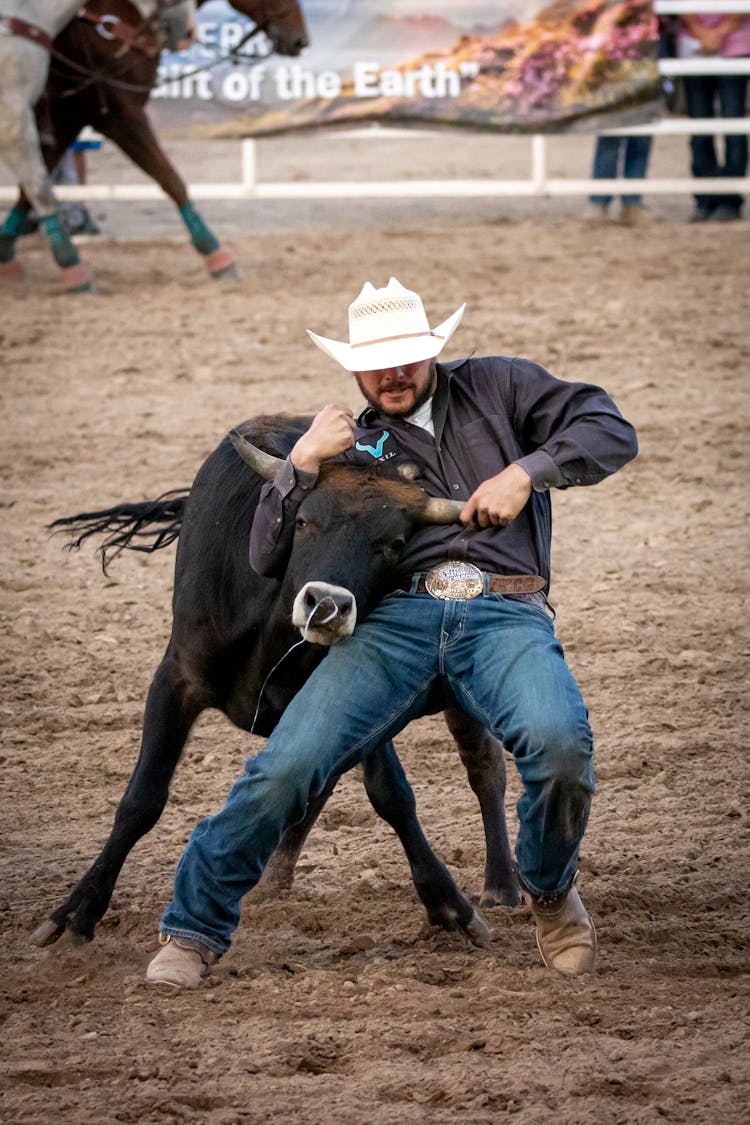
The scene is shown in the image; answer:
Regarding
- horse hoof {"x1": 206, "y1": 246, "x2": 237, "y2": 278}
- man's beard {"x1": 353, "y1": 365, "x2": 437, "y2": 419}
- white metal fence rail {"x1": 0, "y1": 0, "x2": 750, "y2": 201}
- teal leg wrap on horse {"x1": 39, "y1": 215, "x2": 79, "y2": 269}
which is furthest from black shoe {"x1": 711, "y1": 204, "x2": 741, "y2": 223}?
man's beard {"x1": 353, "y1": 365, "x2": 437, "y2": 419}

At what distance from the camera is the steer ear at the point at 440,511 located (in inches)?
150

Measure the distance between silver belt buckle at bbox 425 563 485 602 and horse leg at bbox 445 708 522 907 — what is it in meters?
0.75

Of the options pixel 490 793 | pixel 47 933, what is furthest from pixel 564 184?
pixel 47 933

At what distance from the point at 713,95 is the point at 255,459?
1125cm

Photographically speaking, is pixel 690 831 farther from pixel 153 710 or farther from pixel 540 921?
pixel 153 710

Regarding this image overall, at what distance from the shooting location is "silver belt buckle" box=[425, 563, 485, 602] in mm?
3811

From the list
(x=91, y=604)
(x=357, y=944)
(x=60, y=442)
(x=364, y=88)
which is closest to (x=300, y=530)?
(x=357, y=944)

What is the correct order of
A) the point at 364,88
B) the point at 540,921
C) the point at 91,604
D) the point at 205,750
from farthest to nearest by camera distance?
the point at 364,88
the point at 91,604
the point at 205,750
the point at 540,921

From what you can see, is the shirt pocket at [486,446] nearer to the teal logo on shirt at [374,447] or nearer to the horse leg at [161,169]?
the teal logo on shirt at [374,447]

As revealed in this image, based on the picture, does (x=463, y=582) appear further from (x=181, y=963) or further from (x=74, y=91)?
(x=74, y=91)

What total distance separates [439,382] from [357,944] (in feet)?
4.78

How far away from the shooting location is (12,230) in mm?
11445

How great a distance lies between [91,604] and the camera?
647 cm

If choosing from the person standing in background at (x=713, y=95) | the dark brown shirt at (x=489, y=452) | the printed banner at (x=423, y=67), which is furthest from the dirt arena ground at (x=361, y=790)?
the person standing in background at (x=713, y=95)
